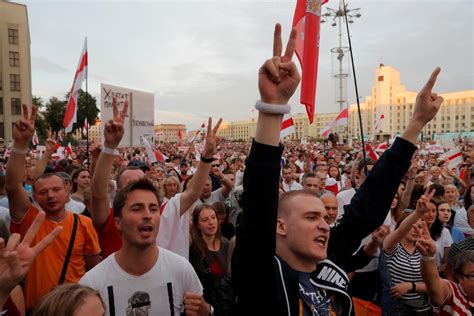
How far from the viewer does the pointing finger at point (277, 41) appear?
142 cm

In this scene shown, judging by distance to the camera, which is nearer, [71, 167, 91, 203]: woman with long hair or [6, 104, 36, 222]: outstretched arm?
[6, 104, 36, 222]: outstretched arm

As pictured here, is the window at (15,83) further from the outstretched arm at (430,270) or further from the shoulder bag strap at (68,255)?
the outstretched arm at (430,270)

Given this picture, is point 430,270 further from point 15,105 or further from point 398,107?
point 398,107

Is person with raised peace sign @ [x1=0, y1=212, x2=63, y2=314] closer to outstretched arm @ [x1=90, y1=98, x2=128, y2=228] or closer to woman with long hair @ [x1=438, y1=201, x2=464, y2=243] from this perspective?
outstretched arm @ [x1=90, y1=98, x2=128, y2=228]

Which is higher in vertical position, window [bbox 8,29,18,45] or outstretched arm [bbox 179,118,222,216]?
window [bbox 8,29,18,45]

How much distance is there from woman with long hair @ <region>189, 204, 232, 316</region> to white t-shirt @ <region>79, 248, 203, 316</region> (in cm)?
97

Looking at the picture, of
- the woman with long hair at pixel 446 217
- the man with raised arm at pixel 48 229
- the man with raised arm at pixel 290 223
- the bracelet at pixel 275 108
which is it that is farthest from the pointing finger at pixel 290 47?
the woman with long hair at pixel 446 217

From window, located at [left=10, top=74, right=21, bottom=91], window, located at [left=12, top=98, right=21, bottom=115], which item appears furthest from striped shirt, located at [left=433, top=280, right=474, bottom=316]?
window, located at [left=10, top=74, right=21, bottom=91]

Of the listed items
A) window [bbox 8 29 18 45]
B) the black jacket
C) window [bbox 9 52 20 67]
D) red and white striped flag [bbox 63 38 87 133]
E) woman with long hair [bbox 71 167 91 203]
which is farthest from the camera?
window [bbox 9 52 20 67]

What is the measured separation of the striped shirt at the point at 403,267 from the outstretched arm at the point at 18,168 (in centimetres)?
321

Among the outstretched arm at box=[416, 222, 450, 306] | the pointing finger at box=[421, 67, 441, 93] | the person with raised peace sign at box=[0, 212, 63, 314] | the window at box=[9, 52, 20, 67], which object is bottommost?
the outstretched arm at box=[416, 222, 450, 306]

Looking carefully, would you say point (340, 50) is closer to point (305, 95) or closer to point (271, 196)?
point (305, 95)

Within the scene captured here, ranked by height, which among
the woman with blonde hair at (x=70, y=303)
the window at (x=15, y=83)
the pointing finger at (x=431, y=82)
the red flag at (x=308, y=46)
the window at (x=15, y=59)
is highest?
the window at (x=15, y=59)

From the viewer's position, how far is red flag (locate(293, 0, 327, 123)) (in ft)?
13.3
